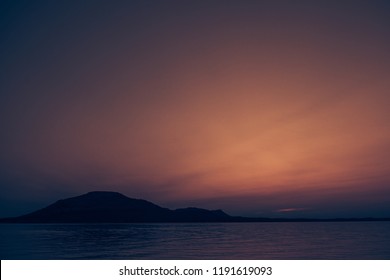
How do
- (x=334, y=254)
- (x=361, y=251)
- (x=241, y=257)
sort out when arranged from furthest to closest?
(x=361, y=251)
(x=334, y=254)
(x=241, y=257)

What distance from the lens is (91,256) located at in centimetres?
3850

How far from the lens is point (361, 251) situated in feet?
142
